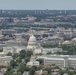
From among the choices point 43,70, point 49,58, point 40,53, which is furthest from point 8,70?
point 40,53

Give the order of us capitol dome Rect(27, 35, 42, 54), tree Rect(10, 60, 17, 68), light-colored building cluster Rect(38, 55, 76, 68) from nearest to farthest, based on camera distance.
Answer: tree Rect(10, 60, 17, 68)
light-colored building cluster Rect(38, 55, 76, 68)
us capitol dome Rect(27, 35, 42, 54)

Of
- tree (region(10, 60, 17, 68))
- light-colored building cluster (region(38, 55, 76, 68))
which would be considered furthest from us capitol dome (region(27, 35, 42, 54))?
tree (region(10, 60, 17, 68))

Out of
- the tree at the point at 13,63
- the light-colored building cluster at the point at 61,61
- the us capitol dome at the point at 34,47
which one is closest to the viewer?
the tree at the point at 13,63

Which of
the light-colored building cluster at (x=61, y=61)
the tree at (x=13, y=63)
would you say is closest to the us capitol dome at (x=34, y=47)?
the light-colored building cluster at (x=61, y=61)

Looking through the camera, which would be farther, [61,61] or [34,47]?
[34,47]

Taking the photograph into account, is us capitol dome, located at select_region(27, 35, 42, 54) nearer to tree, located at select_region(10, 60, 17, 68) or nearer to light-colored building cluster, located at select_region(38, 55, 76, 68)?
light-colored building cluster, located at select_region(38, 55, 76, 68)

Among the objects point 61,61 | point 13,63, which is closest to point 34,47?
point 61,61

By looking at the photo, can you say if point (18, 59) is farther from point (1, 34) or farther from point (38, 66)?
point (1, 34)

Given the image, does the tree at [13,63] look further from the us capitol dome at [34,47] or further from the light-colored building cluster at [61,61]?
the us capitol dome at [34,47]

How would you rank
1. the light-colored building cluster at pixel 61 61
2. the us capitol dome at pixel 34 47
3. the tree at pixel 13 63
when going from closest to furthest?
the tree at pixel 13 63 < the light-colored building cluster at pixel 61 61 < the us capitol dome at pixel 34 47

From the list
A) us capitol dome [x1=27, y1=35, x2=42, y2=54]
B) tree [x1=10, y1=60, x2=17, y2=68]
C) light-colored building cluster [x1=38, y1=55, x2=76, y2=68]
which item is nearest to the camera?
tree [x1=10, y1=60, x2=17, y2=68]

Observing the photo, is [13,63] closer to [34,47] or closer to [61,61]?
[61,61]
